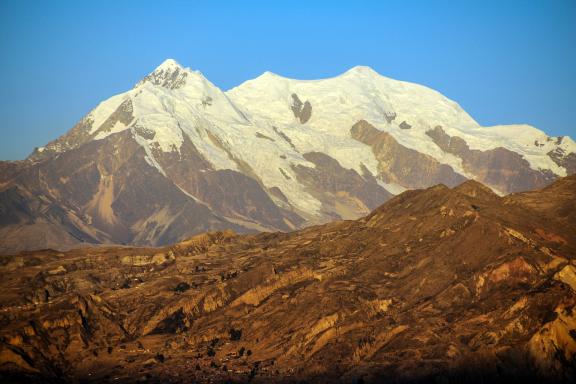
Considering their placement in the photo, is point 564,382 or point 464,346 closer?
point 564,382

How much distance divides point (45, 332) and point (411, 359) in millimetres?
62800

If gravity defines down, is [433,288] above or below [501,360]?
above

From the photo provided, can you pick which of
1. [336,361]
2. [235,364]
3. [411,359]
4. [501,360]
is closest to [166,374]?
[235,364]

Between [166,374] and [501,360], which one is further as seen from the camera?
[166,374]

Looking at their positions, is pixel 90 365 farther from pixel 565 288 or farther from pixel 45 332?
pixel 565 288

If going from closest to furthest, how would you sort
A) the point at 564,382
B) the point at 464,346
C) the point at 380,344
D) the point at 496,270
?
the point at 564,382 < the point at 464,346 < the point at 380,344 < the point at 496,270

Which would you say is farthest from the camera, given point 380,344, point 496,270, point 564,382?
point 496,270

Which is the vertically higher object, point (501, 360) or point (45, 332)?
point (45, 332)

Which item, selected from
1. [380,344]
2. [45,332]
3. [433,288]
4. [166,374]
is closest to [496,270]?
[433,288]

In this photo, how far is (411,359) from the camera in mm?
168250

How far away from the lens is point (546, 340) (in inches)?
6353

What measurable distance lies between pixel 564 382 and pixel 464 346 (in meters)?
17.3

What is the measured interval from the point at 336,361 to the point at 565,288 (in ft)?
109

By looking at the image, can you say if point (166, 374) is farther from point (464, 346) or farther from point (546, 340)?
point (546, 340)
